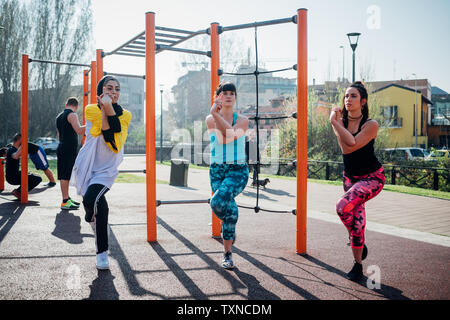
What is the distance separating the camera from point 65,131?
728cm

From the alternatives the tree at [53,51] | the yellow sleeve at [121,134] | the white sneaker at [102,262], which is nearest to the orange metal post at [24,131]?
the yellow sleeve at [121,134]

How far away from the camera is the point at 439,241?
5578mm

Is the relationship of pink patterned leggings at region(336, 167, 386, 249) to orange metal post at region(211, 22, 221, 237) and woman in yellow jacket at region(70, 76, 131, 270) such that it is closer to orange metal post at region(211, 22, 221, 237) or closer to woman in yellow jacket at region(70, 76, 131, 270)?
orange metal post at region(211, 22, 221, 237)

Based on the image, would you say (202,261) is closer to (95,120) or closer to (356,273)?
(356,273)

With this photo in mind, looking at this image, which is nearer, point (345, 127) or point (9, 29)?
point (345, 127)

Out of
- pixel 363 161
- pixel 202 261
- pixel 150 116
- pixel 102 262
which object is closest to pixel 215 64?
pixel 150 116

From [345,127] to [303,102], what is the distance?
66cm

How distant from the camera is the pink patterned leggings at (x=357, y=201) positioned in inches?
148

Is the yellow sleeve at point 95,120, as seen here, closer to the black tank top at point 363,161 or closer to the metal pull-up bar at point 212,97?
the metal pull-up bar at point 212,97

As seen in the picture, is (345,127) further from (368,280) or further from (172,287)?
(172,287)

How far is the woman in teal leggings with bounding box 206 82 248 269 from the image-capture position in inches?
157

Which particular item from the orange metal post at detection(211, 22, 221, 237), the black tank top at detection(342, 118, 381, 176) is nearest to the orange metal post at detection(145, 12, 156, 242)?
the orange metal post at detection(211, 22, 221, 237)

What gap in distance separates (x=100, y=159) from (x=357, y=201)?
2527 mm
